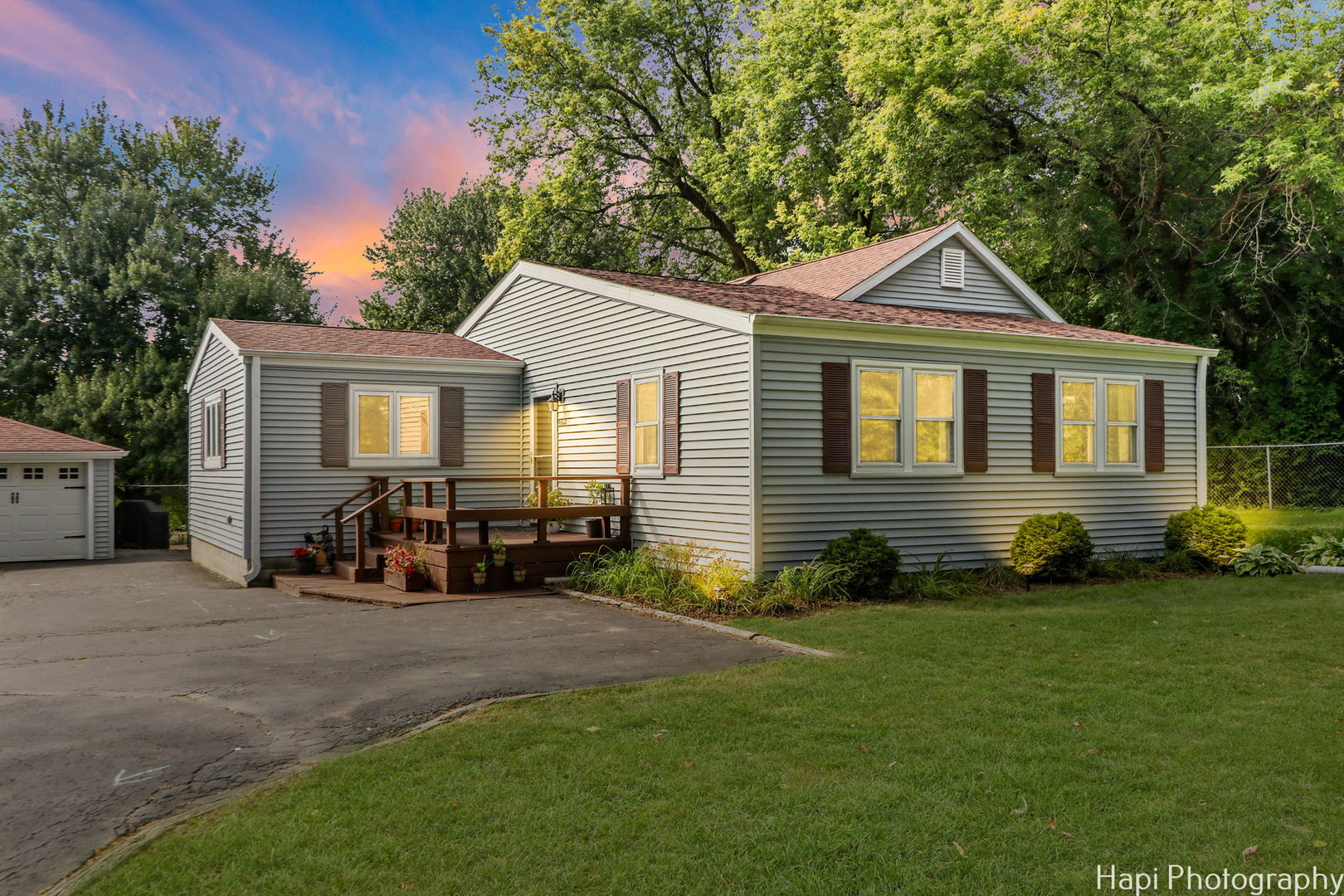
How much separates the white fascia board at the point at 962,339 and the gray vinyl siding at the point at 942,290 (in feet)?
6.79

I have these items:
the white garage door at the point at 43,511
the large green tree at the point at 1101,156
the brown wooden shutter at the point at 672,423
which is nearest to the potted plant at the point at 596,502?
the brown wooden shutter at the point at 672,423

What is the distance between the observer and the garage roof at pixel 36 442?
17891mm

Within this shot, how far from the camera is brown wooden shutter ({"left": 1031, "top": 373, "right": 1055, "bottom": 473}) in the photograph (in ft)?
42.3

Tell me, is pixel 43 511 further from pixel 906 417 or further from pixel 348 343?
pixel 906 417

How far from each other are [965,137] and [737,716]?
61.4ft

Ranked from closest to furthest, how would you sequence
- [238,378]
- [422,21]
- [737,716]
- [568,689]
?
[737,716], [568,689], [238,378], [422,21]

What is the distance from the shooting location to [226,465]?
15.2m

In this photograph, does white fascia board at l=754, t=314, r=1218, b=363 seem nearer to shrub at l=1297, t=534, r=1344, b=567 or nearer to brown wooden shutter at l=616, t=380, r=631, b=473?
brown wooden shutter at l=616, t=380, r=631, b=473

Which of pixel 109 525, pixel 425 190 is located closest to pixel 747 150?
pixel 425 190

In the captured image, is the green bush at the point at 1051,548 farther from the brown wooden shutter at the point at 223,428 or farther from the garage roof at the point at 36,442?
the garage roof at the point at 36,442

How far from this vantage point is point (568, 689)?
6.54 m

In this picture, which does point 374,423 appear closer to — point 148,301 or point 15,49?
point 148,301

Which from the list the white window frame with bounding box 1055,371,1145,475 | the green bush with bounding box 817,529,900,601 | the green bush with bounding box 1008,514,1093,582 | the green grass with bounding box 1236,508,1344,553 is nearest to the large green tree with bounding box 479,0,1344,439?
the green grass with bounding box 1236,508,1344,553

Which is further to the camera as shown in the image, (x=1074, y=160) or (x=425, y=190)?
(x=425, y=190)
